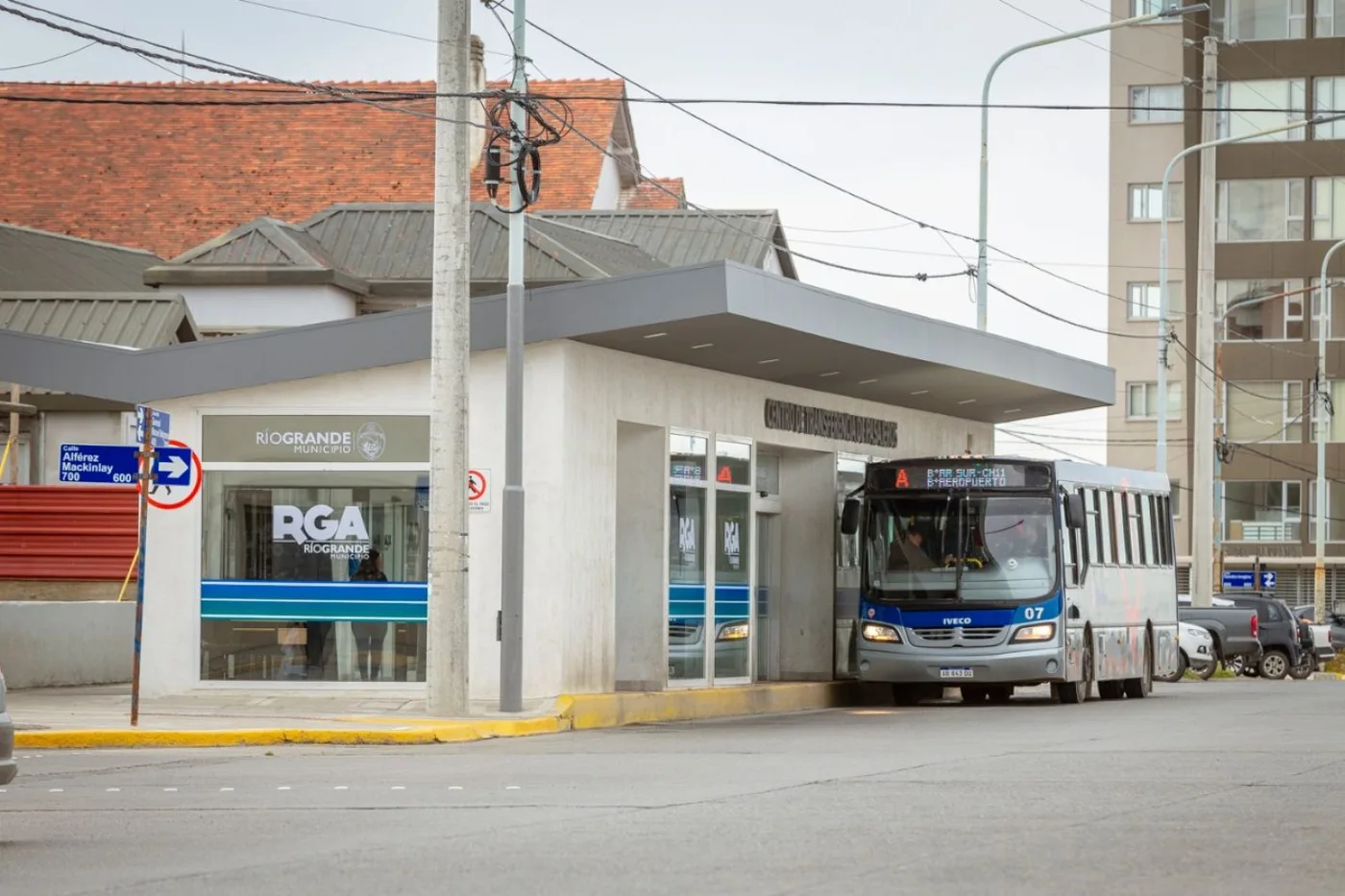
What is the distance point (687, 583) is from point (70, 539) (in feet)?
30.2

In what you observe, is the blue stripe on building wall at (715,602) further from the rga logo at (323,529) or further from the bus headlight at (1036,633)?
the rga logo at (323,529)

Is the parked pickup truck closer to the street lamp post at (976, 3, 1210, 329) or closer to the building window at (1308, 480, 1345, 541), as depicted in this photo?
the street lamp post at (976, 3, 1210, 329)

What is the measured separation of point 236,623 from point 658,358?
5605mm

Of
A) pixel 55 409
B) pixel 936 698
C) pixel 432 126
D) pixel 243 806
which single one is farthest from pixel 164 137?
pixel 243 806

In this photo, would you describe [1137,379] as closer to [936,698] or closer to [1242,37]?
[1242,37]

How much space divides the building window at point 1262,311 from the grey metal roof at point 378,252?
123 ft

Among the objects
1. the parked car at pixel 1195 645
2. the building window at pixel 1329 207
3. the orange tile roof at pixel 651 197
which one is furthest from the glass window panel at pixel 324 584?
the building window at pixel 1329 207

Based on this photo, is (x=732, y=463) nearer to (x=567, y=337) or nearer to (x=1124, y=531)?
(x=567, y=337)

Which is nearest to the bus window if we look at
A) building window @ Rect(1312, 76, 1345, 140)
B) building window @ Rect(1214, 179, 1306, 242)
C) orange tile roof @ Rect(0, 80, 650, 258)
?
orange tile roof @ Rect(0, 80, 650, 258)

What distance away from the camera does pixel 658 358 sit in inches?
974

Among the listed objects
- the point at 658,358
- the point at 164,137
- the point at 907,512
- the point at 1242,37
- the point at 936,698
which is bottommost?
the point at 936,698

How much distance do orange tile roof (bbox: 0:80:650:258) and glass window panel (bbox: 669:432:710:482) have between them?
19.3 meters

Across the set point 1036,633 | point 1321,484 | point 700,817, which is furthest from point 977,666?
point 1321,484

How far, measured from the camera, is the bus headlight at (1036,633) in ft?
84.5
